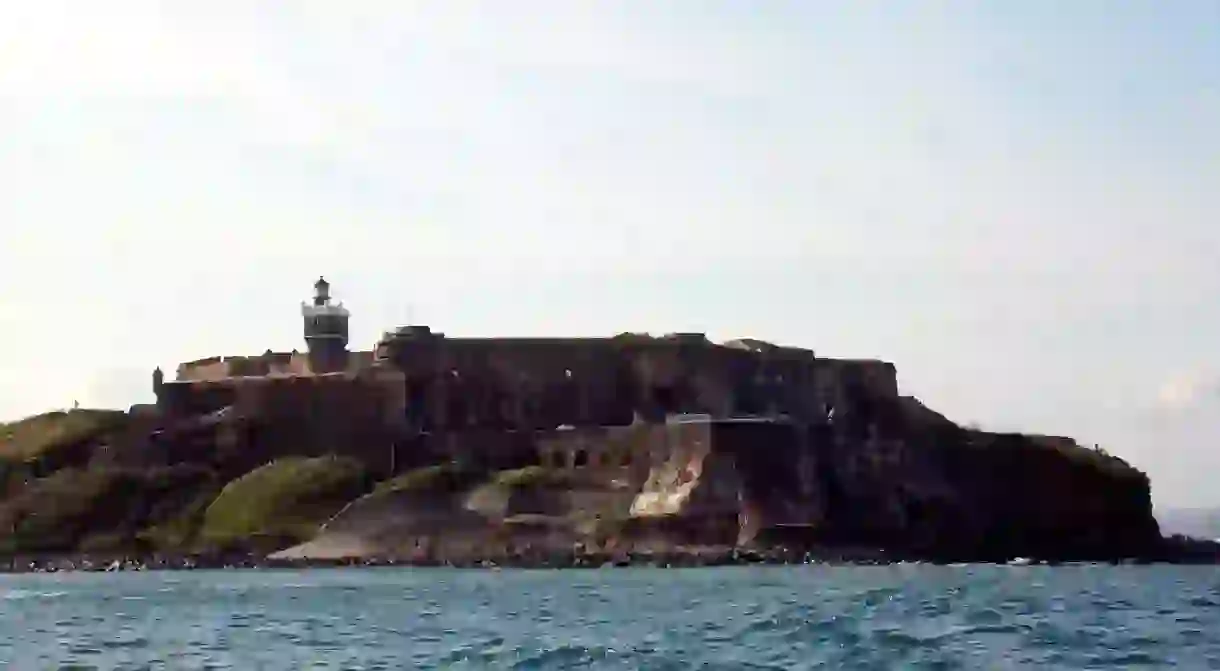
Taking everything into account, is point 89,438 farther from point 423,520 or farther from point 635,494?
point 635,494

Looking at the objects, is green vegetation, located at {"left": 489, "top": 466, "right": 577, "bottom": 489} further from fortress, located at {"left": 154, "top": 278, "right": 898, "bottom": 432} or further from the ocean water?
the ocean water

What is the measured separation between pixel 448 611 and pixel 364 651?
39.6 ft

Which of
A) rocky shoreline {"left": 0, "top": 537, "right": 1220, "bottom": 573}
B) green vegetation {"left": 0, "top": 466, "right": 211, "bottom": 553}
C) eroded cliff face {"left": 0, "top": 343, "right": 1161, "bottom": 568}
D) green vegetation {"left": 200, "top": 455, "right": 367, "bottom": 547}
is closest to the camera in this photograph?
rocky shoreline {"left": 0, "top": 537, "right": 1220, "bottom": 573}

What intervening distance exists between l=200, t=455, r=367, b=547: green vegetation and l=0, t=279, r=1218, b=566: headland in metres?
0.14

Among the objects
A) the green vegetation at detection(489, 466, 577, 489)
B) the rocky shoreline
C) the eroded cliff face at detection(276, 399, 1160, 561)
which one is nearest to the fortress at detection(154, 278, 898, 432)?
the eroded cliff face at detection(276, 399, 1160, 561)

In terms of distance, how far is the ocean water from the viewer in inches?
1398

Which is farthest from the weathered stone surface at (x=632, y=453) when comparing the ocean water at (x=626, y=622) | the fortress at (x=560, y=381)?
the ocean water at (x=626, y=622)

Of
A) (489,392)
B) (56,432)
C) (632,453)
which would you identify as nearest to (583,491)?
(632,453)

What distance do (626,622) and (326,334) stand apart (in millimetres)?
62360

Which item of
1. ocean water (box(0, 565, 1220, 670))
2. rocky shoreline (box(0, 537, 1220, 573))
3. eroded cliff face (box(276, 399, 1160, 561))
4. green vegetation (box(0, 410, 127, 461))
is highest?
green vegetation (box(0, 410, 127, 461))

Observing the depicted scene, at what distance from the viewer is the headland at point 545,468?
275 ft

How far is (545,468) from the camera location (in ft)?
298

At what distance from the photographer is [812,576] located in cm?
6762

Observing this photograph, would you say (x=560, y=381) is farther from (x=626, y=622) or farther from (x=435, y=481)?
(x=626, y=622)
